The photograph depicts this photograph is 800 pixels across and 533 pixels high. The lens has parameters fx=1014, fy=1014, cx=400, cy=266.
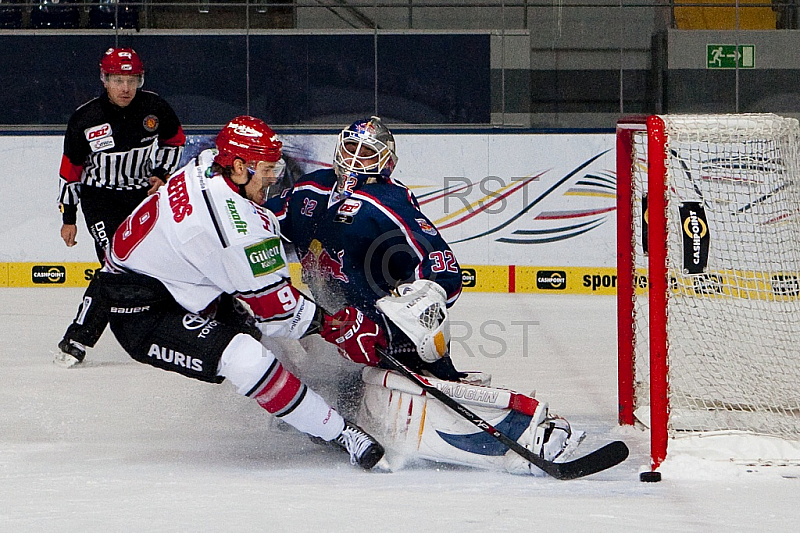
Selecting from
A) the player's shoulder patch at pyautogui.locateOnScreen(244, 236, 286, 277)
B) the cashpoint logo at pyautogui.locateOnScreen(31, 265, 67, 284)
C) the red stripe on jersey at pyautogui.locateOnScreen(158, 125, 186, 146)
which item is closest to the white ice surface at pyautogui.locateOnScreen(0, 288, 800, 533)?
the player's shoulder patch at pyautogui.locateOnScreen(244, 236, 286, 277)

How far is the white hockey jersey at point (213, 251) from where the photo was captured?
2451mm

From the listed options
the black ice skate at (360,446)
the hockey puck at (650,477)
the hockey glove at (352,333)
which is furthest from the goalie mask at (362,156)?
the hockey puck at (650,477)

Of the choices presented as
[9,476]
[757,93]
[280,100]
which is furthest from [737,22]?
[9,476]

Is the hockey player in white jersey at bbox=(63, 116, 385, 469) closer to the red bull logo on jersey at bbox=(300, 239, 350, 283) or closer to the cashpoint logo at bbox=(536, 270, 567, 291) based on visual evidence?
the red bull logo on jersey at bbox=(300, 239, 350, 283)

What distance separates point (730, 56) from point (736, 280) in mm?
4097

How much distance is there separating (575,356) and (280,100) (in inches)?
138

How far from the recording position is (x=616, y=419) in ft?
10.3

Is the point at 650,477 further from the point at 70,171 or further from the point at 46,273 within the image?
the point at 46,273

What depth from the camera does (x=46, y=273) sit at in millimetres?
Result: 6305

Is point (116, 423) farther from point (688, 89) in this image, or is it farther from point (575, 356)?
point (688, 89)

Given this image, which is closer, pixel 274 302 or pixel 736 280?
pixel 274 302

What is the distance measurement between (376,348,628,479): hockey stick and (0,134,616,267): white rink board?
367 centimetres

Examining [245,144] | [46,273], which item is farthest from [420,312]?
[46,273]

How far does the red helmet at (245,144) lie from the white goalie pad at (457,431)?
666mm
